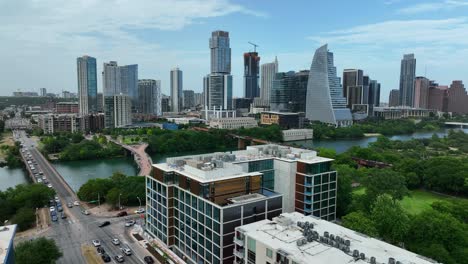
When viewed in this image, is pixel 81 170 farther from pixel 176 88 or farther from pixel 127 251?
pixel 176 88

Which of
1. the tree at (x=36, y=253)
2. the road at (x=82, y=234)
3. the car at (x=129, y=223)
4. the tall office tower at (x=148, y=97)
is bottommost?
the road at (x=82, y=234)

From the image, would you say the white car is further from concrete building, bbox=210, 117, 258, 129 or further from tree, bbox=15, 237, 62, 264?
concrete building, bbox=210, 117, 258, 129

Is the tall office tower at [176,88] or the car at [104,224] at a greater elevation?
the tall office tower at [176,88]

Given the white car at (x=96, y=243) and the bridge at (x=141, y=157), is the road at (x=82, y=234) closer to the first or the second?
the white car at (x=96, y=243)

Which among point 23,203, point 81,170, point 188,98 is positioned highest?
point 188,98

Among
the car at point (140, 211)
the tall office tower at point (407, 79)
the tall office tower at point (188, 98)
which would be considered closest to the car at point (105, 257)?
the car at point (140, 211)

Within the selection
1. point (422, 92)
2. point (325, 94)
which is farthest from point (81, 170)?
point (422, 92)

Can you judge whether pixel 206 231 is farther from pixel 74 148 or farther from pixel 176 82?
pixel 176 82

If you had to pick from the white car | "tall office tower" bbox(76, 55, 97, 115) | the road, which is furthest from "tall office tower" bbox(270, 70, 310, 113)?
the white car
